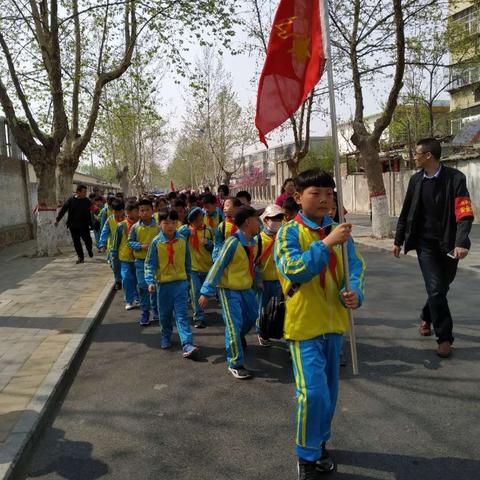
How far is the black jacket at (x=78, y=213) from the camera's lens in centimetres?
1250

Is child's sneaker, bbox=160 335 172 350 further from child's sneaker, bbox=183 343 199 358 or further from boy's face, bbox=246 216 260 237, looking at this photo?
boy's face, bbox=246 216 260 237

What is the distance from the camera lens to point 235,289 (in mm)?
4758

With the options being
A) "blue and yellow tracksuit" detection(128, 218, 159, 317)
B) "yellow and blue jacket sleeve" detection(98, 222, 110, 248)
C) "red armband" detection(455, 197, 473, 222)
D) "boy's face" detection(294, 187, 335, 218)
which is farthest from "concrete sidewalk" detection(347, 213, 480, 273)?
"boy's face" detection(294, 187, 335, 218)

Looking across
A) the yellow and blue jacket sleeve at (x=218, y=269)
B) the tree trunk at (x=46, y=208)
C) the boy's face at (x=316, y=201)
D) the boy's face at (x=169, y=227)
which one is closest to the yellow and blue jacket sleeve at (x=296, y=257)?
the boy's face at (x=316, y=201)

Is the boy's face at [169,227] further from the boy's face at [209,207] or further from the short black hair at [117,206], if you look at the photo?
the short black hair at [117,206]

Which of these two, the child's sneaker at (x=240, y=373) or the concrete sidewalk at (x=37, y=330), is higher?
the concrete sidewalk at (x=37, y=330)

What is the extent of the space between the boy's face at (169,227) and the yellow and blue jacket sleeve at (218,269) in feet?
3.72

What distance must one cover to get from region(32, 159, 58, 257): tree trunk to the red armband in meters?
11.5

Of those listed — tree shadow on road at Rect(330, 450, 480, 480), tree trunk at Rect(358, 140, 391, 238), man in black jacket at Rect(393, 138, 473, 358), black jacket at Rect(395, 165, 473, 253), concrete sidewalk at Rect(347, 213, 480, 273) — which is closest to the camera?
tree shadow on road at Rect(330, 450, 480, 480)

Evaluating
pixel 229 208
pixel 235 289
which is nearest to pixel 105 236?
pixel 229 208

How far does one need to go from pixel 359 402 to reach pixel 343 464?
3.08 ft

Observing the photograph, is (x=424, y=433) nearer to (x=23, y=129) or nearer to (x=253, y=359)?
(x=253, y=359)

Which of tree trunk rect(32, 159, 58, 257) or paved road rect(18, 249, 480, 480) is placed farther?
tree trunk rect(32, 159, 58, 257)

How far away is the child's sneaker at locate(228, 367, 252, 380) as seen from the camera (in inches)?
182
